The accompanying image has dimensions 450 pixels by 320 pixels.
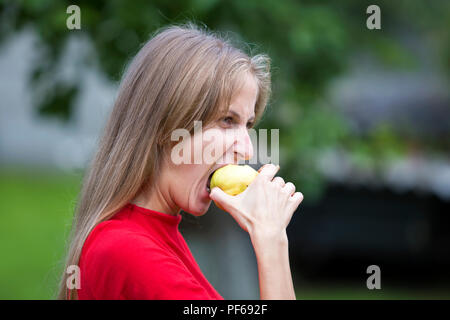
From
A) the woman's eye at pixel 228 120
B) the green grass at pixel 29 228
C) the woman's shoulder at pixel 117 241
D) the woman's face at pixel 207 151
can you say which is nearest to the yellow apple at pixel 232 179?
the woman's face at pixel 207 151

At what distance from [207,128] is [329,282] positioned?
28.6 feet

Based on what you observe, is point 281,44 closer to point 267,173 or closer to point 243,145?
point 243,145

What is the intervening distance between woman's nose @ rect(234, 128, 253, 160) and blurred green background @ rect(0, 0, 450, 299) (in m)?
0.87

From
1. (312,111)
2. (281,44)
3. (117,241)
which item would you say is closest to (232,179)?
(117,241)

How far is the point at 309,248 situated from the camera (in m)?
9.80

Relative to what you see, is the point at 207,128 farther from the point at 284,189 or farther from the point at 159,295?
the point at 159,295

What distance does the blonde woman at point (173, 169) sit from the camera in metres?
1.94

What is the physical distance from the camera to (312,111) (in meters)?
5.14

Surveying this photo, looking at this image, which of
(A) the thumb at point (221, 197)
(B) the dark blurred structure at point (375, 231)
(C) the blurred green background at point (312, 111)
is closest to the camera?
(A) the thumb at point (221, 197)

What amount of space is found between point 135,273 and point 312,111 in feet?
11.9

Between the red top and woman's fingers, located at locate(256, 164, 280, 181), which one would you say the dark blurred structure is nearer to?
woman's fingers, located at locate(256, 164, 280, 181)

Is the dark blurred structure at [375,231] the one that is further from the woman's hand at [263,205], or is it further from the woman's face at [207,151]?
the woman's hand at [263,205]

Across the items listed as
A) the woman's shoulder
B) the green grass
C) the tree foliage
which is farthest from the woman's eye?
the green grass

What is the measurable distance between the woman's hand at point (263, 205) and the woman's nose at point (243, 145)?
0.18m
